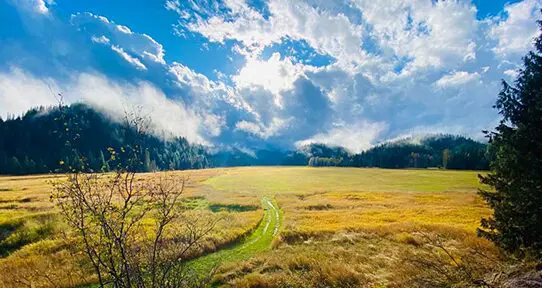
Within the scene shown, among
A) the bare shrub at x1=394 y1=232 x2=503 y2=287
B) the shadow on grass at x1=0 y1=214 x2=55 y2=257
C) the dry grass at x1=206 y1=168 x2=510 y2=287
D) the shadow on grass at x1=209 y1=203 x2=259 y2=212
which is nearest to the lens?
the bare shrub at x1=394 y1=232 x2=503 y2=287

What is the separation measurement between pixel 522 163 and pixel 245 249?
23458 millimetres

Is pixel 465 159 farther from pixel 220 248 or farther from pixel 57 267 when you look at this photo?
pixel 57 267

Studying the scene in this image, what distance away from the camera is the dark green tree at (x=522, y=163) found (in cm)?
1401

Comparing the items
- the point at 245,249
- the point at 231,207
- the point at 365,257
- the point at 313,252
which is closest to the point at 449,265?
the point at 365,257

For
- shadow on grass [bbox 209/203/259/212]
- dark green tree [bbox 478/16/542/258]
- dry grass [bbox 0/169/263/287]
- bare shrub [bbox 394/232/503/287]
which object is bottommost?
shadow on grass [bbox 209/203/259/212]

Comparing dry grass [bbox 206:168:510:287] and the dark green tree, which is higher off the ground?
the dark green tree

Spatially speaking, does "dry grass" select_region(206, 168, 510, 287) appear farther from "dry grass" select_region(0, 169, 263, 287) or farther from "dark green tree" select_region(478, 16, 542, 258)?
"dry grass" select_region(0, 169, 263, 287)

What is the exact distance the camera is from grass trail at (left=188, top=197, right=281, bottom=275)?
24703 mm

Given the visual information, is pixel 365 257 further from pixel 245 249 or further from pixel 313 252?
pixel 245 249

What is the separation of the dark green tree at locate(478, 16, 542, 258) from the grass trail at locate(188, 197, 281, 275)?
650 inches

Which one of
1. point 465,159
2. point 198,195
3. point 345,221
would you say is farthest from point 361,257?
point 465,159

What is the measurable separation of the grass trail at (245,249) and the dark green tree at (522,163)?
16.5 metres

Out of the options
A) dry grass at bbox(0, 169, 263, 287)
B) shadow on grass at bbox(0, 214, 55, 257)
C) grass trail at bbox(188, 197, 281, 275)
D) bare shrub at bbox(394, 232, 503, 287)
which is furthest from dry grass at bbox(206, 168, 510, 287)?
shadow on grass at bbox(0, 214, 55, 257)

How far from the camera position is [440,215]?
46281 mm
